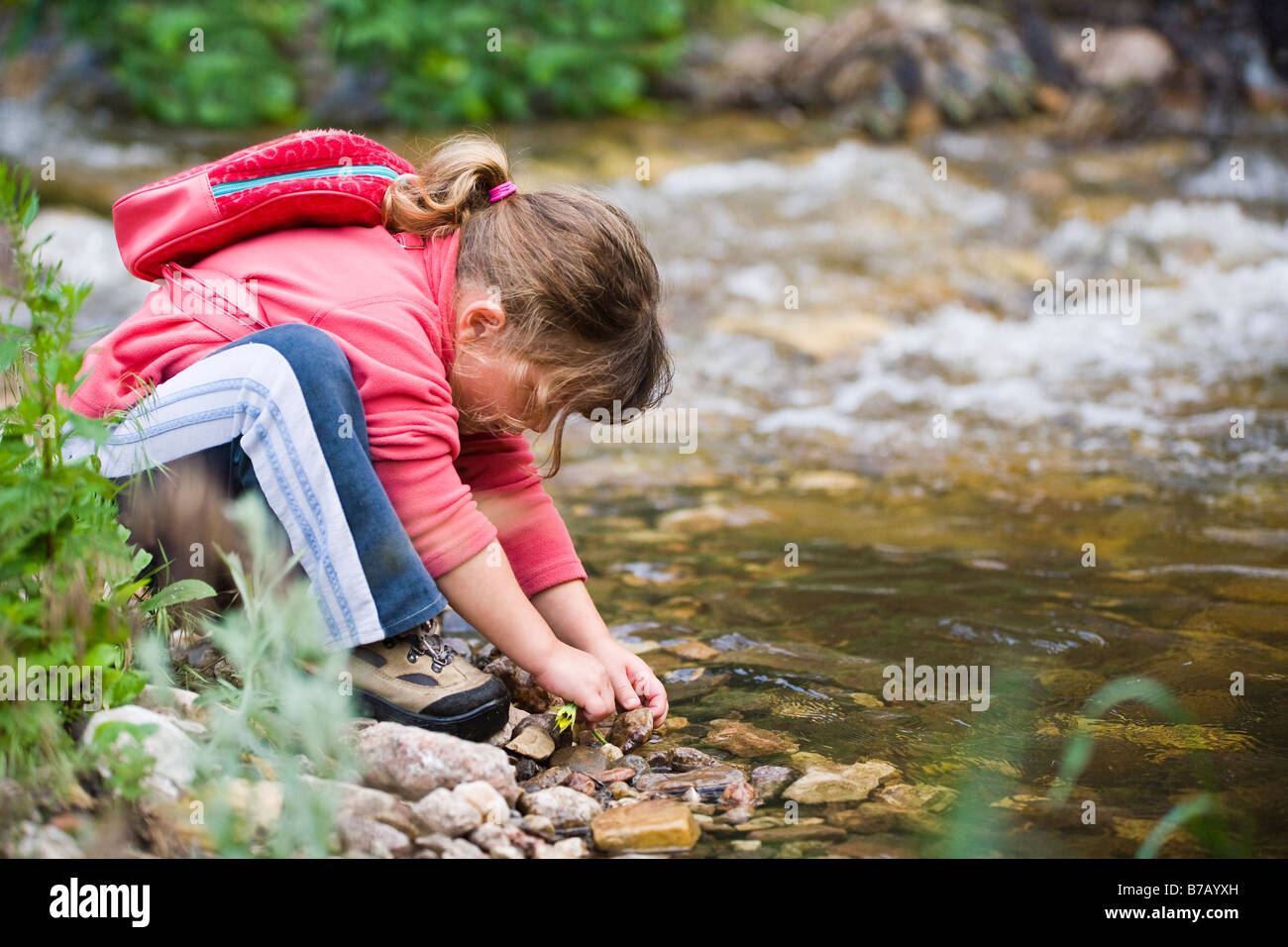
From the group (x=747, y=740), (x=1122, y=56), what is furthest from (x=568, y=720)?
(x=1122, y=56)

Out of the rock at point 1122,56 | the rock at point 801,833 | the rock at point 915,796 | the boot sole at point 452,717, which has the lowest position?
the rock at point 801,833

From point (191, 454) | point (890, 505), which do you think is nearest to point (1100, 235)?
point (890, 505)

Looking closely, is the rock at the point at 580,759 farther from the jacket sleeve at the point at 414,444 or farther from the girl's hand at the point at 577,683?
the jacket sleeve at the point at 414,444

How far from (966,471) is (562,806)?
2335 millimetres

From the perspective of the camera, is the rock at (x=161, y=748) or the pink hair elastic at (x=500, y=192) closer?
the rock at (x=161, y=748)

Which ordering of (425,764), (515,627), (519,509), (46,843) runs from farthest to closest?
1. (519,509)
2. (515,627)
3. (425,764)
4. (46,843)

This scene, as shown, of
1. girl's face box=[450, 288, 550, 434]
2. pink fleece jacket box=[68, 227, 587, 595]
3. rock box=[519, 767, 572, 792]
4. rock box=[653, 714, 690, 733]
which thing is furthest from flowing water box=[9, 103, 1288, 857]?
girl's face box=[450, 288, 550, 434]

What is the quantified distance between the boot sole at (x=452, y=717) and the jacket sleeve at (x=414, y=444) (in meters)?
0.21

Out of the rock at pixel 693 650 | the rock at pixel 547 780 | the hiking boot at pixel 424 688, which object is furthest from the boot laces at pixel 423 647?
the rock at pixel 693 650

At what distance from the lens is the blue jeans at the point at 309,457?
1.69 m

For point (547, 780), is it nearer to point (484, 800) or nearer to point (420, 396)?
point (484, 800)

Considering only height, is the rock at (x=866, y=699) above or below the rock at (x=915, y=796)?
above

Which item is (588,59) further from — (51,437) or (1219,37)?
(51,437)

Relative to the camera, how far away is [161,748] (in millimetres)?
1382
